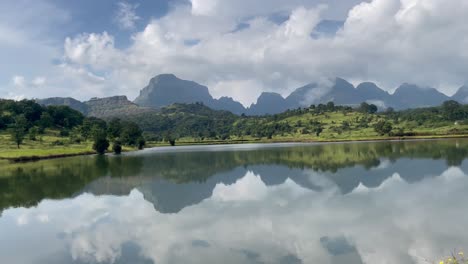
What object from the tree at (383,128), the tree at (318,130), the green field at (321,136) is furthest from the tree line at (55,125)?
the tree at (383,128)

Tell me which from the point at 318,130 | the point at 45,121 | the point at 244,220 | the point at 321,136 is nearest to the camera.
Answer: the point at 244,220

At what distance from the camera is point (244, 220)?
2281 cm

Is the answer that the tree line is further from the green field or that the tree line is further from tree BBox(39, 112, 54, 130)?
the green field

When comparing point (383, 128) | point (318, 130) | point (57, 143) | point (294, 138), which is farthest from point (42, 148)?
point (383, 128)

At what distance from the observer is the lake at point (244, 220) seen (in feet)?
54.3

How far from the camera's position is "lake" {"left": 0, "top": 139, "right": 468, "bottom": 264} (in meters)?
16.5

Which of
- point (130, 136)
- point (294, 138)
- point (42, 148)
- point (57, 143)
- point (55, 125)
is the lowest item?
point (294, 138)

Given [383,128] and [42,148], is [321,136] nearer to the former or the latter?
[383,128]

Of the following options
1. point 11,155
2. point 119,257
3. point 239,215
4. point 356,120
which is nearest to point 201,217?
point 239,215

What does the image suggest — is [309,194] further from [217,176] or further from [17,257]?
[17,257]

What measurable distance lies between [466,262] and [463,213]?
32.7ft

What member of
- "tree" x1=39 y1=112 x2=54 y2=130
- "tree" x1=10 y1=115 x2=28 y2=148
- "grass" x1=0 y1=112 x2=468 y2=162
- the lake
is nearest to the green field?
"grass" x1=0 y1=112 x2=468 y2=162

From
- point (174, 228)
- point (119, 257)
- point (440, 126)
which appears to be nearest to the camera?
point (119, 257)

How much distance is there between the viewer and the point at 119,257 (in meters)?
A: 16.7
